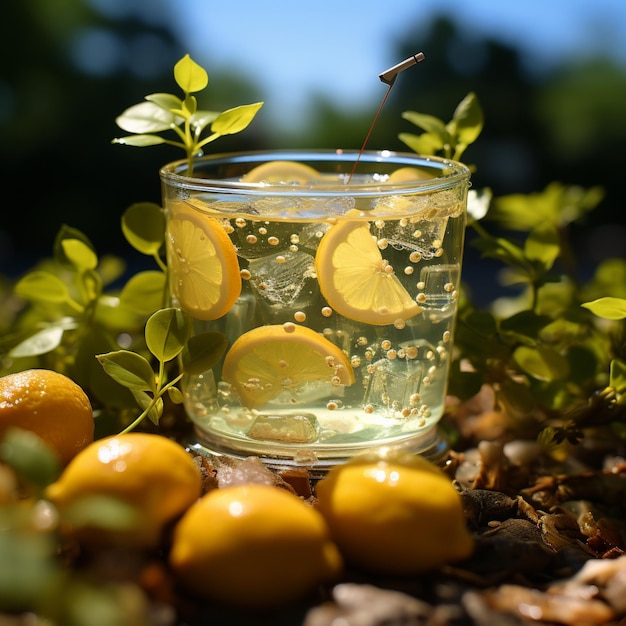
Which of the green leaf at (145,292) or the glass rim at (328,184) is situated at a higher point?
the glass rim at (328,184)

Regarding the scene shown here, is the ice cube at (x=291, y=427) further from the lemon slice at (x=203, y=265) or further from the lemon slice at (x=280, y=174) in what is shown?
the lemon slice at (x=280, y=174)

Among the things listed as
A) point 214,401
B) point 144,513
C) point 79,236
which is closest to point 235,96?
point 79,236

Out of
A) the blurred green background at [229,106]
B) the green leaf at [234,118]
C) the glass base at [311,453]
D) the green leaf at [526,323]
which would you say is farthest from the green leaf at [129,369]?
the blurred green background at [229,106]

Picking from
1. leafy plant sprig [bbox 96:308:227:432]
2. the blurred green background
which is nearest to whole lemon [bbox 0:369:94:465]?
leafy plant sprig [bbox 96:308:227:432]

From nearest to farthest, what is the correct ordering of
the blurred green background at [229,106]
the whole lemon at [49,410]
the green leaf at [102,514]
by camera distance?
the green leaf at [102,514], the whole lemon at [49,410], the blurred green background at [229,106]

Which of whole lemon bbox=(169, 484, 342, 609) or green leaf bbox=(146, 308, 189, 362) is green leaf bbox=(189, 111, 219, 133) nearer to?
green leaf bbox=(146, 308, 189, 362)
